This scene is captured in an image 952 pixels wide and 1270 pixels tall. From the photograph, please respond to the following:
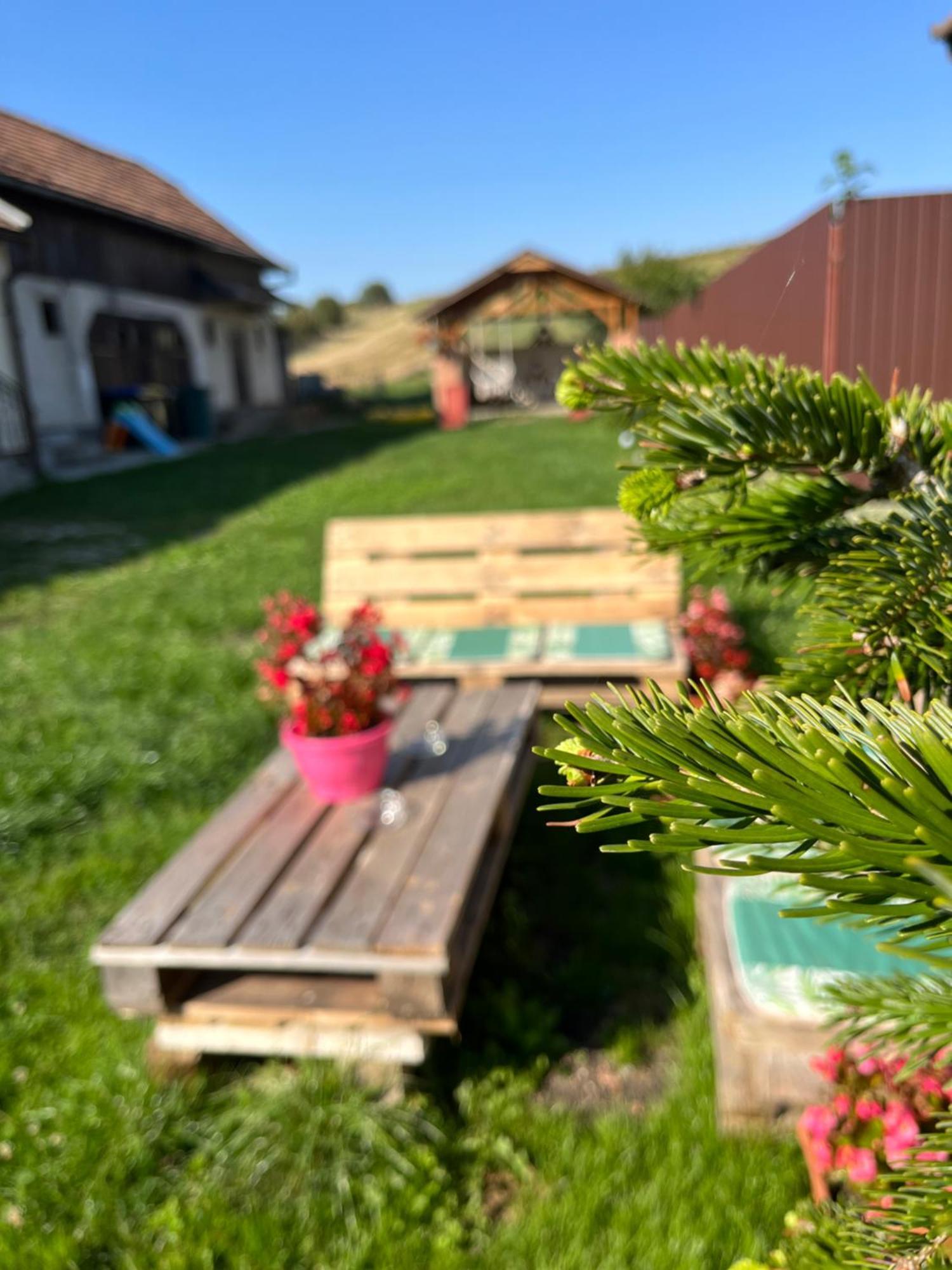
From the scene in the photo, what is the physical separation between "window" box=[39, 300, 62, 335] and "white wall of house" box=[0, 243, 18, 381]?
2093mm

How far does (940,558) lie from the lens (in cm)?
60

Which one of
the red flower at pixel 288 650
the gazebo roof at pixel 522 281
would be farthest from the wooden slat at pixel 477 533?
the gazebo roof at pixel 522 281

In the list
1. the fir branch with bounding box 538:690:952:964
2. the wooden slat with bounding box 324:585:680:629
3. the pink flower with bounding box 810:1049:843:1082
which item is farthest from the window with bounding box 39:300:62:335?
the fir branch with bounding box 538:690:952:964

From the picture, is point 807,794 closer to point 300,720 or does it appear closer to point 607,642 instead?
point 300,720

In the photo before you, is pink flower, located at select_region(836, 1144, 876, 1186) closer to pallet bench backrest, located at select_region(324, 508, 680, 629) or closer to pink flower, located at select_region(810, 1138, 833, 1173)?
pink flower, located at select_region(810, 1138, 833, 1173)

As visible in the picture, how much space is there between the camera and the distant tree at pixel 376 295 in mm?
75375


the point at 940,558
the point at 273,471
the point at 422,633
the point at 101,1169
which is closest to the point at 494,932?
the point at 101,1169

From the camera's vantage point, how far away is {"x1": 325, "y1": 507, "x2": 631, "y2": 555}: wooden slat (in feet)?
17.2

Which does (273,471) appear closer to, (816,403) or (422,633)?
(422,633)

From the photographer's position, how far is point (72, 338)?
19.5m

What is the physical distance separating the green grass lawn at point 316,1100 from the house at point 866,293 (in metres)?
1.91

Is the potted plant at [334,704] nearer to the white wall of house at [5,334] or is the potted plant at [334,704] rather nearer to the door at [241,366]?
the white wall of house at [5,334]

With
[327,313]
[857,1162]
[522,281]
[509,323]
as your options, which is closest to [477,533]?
[857,1162]

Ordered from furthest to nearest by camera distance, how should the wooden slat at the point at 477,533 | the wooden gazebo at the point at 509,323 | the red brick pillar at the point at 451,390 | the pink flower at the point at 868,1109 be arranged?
the red brick pillar at the point at 451,390 → the wooden gazebo at the point at 509,323 → the wooden slat at the point at 477,533 → the pink flower at the point at 868,1109
